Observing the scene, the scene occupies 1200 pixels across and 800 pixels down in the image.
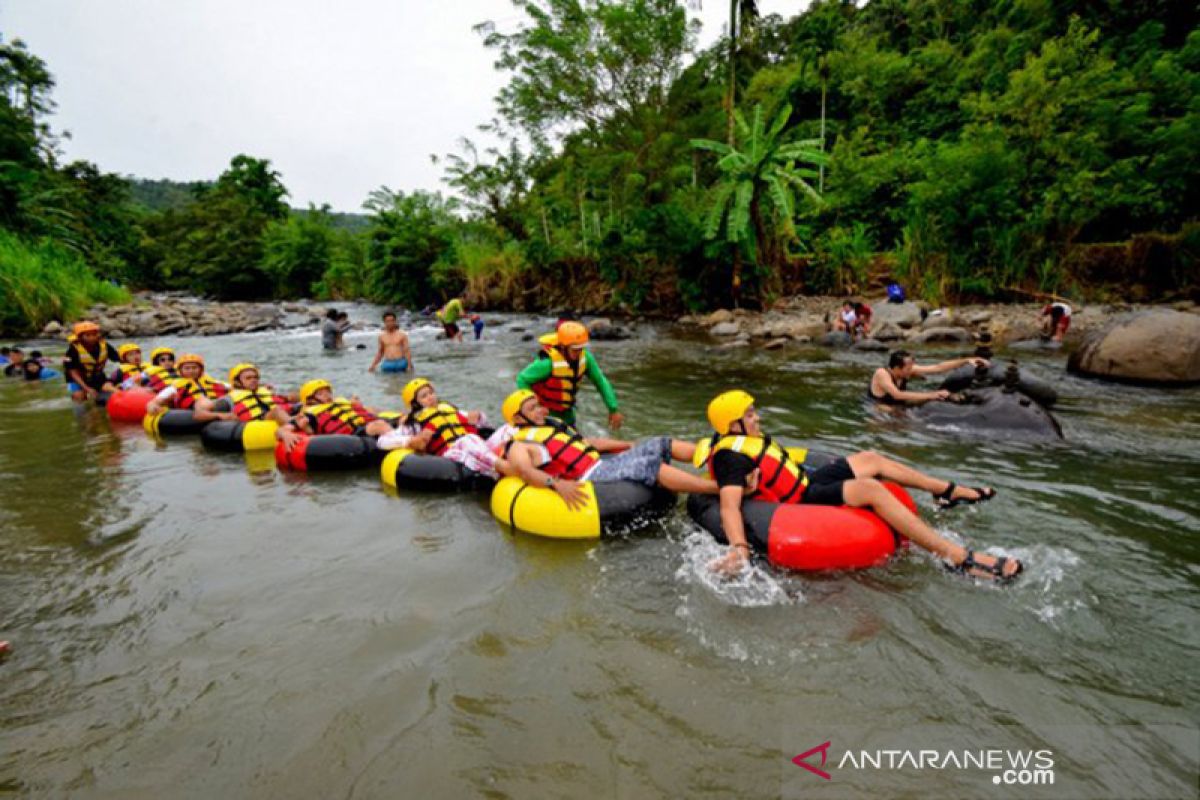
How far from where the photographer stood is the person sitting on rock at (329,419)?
20.7ft

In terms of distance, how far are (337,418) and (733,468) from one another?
464 cm

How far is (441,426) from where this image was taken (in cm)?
560

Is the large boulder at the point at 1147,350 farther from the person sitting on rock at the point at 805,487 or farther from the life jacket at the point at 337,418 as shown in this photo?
the life jacket at the point at 337,418

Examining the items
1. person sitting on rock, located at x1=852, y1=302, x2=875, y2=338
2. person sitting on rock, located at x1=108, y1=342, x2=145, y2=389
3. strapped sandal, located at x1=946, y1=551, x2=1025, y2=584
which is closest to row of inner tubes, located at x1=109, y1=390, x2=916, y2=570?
strapped sandal, located at x1=946, y1=551, x2=1025, y2=584

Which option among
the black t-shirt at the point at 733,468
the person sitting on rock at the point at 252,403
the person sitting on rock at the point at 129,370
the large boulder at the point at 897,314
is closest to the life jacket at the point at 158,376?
the person sitting on rock at the point at 129,370

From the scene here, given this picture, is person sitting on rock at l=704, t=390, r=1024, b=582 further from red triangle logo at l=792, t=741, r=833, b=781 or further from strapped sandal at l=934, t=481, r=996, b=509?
red triangle logo at l=792, t=741, r=833, b=781

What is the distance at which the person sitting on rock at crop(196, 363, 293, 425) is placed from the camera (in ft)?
22.7

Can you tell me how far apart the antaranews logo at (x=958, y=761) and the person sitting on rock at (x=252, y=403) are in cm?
647

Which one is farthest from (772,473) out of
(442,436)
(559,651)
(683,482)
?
(442,436)

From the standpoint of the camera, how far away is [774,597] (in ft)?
10.9

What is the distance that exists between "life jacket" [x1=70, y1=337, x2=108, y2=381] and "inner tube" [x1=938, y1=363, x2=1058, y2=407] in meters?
12.5

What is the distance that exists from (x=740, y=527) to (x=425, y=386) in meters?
3.52

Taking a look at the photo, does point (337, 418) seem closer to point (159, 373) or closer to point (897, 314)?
point (159, 373)

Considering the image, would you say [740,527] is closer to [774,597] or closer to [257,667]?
[774,597]
